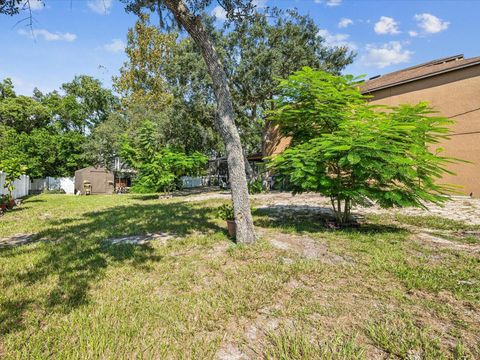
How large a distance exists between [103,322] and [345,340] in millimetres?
2337

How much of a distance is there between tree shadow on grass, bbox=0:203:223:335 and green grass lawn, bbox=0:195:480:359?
0.09 ft

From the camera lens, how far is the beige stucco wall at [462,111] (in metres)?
11.8

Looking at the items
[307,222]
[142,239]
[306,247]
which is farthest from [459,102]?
[142,239]

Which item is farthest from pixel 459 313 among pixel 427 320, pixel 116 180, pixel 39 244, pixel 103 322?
pixel 116 180

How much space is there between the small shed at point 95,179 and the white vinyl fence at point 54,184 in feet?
11.2

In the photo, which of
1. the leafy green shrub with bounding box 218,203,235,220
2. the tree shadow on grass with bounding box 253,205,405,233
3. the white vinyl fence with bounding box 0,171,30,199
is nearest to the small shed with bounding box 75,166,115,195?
the white vinyl fence with bounding box 0,171,30,199

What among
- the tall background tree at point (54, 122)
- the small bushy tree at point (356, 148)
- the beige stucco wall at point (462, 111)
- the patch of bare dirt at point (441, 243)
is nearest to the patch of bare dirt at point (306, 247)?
the small bushy tree at point (356, 148)

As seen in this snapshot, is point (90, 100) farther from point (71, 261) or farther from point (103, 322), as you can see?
point (103, 322)

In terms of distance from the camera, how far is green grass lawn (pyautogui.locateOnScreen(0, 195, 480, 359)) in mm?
2174

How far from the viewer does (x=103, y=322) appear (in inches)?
99.3

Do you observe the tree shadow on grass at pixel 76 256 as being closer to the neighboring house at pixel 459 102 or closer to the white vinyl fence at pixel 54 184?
the neighboring house at pixel 459 102

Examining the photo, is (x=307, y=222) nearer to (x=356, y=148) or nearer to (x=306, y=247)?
(x=306, y=247)

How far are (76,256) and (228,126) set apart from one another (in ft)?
12.4

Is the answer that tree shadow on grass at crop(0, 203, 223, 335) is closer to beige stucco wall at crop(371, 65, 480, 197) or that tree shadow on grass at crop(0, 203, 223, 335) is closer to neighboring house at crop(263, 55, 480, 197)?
neighboring house at crop(263, 55, 480, 197)
